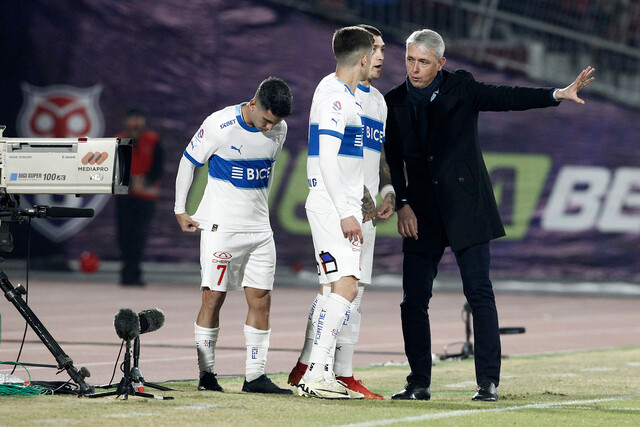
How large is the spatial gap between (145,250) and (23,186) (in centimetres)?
1356

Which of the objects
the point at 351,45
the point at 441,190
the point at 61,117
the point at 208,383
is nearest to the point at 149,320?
the point at 208,383

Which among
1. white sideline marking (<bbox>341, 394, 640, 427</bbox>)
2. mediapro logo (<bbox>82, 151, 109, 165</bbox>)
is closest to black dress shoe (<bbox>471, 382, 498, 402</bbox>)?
white sideline marking (<bbox>341, 394, 640, 427</bbox>)

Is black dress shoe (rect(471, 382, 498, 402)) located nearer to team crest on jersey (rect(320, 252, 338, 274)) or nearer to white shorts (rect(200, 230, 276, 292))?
team crest on jersey (rect(320, 252, 338, 274))

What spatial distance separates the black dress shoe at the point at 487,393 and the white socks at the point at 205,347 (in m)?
1.80

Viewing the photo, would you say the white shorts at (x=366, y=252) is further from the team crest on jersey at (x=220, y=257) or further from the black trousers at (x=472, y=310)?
the team crest on jersey at (x=220, y=257)

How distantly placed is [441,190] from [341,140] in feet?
2.57

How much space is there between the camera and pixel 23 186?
694 centimetres

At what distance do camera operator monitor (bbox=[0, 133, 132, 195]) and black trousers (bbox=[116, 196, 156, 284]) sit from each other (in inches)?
497

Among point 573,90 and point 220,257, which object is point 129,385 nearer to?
point 220,257

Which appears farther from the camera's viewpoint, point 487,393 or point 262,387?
point 262,387

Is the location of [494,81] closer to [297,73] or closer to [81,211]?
[297,73]

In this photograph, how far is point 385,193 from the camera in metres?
7.58

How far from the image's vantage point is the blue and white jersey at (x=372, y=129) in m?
7.42

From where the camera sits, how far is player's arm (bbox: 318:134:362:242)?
6840 mm
